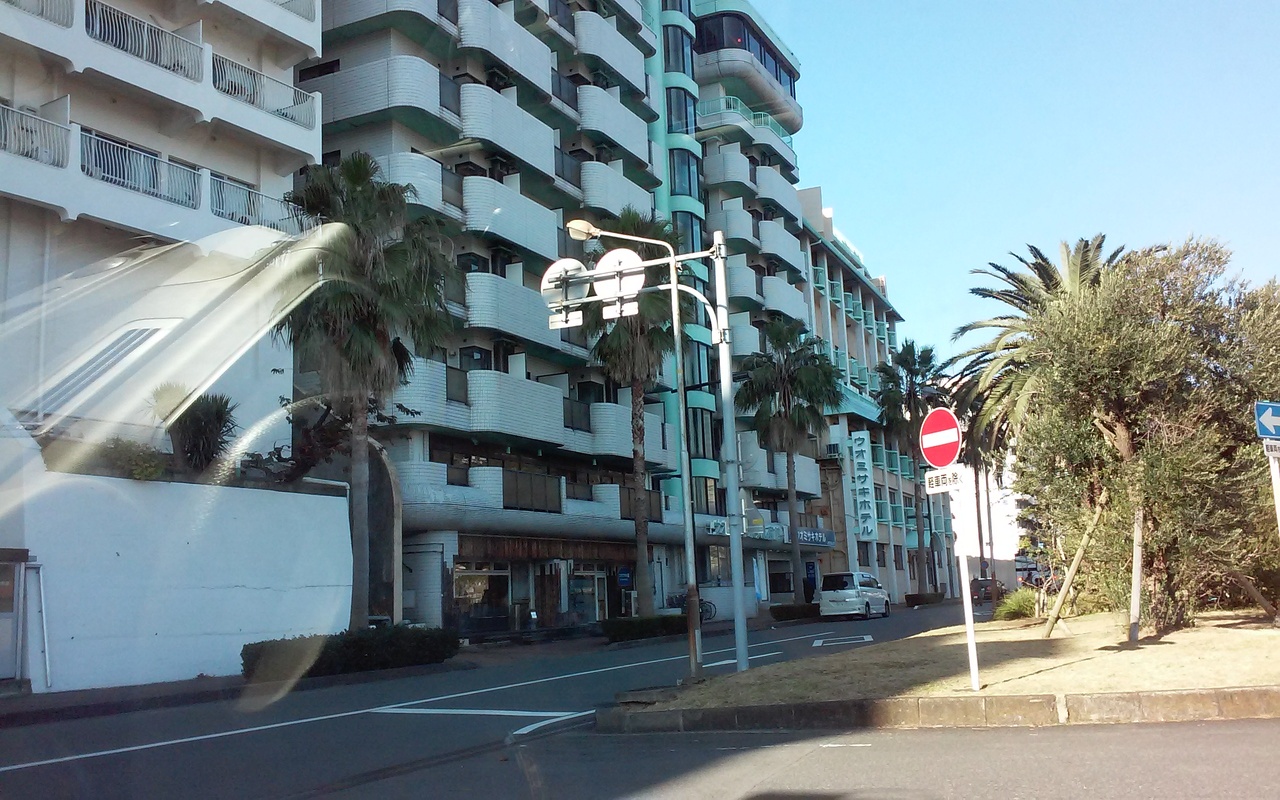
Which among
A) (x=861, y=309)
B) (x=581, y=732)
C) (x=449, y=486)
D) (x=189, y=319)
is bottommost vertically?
(x=581, y=732)

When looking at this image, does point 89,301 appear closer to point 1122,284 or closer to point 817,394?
point 1122,284

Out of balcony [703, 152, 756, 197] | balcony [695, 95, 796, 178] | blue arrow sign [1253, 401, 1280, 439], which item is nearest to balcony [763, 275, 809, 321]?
balcony [703, 152, 756, 197]

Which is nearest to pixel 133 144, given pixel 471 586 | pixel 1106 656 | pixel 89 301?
pixel 89 301

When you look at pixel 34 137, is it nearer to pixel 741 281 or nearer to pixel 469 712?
pixel 469 712

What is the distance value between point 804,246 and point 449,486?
3778 centimetres

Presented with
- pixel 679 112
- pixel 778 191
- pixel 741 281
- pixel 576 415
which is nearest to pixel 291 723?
pixel 576 415

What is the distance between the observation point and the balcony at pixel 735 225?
50.1 meters

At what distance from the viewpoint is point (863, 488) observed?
61.9m

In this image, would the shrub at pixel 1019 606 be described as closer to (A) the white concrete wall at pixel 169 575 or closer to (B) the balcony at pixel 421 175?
(A) the white concrete wall at pixel 169 575

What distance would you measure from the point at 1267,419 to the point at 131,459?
1736cm

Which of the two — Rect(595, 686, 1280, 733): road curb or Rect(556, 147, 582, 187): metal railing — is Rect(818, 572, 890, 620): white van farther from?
Rect(595, 686, 1280, 733): road curb

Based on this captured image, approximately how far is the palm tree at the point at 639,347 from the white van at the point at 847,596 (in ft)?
31.8

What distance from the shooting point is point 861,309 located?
71625mm

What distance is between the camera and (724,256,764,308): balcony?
4878 cm
